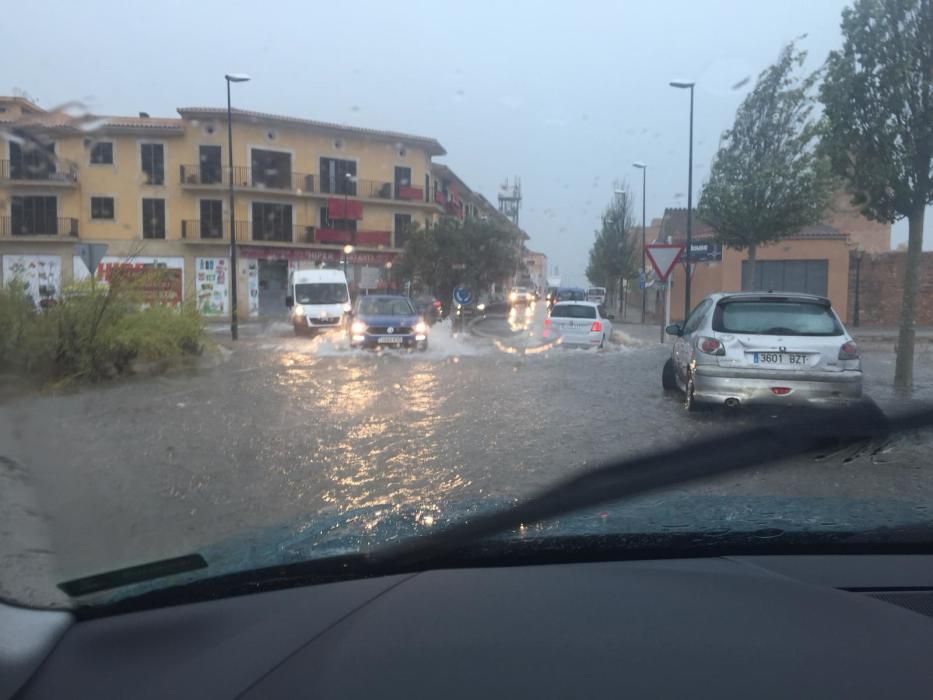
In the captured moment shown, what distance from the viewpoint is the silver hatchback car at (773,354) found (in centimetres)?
879

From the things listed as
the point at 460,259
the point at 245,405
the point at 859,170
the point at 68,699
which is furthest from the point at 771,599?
the point at 460,259

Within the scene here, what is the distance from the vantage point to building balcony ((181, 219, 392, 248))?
31.7m

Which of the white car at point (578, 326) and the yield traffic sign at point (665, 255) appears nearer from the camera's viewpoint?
the yield traffic sign at point (665, 255)

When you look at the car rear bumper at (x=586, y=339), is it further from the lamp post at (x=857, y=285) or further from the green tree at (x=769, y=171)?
the lamp post at (x=857, y=285)

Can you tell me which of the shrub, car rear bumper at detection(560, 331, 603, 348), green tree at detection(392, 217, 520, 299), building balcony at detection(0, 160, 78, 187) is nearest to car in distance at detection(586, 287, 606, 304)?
green tree at detection(392, 217, 520, 299)

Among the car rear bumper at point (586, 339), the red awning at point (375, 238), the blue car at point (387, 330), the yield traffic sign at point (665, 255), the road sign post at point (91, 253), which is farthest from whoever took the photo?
the red awning at point (375, 238)

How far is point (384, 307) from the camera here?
20.1 metres

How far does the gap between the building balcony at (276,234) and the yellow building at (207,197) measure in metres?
0.06

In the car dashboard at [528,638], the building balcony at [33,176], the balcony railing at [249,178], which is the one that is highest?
the balcony railing at [249,178]

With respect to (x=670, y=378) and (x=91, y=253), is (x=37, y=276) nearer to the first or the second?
(x=91, y=253)

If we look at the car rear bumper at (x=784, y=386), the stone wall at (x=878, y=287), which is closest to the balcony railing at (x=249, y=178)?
the stone wall at (x=878, y=287)

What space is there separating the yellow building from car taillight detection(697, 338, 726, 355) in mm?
8105

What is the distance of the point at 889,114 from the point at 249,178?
26915mm

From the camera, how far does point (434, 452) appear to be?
26.0 feet
